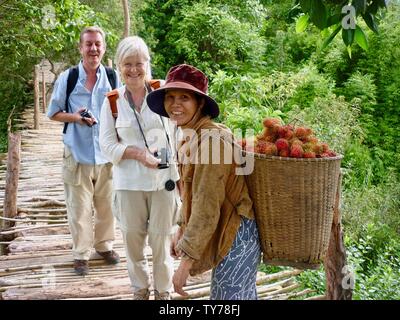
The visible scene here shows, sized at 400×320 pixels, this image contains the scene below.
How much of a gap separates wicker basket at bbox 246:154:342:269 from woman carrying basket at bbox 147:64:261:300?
0.04 meters

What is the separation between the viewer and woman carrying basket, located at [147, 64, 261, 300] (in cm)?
149

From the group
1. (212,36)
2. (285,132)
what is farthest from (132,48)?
(212,36)

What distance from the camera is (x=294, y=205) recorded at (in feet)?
5.03

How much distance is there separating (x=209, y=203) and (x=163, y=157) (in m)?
0.72

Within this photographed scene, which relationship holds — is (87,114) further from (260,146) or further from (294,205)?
(294,205)

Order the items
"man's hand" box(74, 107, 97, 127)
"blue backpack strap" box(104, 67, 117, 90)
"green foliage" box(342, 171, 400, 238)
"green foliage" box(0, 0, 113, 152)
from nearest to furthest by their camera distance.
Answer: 1. "man's hand" box(74, 107, 97, 127)
2. "blue backpack strap" box(104, 67, 117, 90)
3. "green foliage" box(0, 0, 113, 152)
4. "green foliage" box(342, 171, 400, 238)

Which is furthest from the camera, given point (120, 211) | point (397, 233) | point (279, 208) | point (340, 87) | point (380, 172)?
point (340, 87)

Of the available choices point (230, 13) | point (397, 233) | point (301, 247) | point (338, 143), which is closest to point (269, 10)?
point (230, 13)

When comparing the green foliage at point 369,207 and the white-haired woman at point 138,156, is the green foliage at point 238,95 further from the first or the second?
the white-haired woman at point 138,156

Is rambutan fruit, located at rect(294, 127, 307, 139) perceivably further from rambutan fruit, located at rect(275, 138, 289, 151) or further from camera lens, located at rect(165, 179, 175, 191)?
camera lens, located at rect(165, 179, 175, 191)

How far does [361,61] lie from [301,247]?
29.4 ft

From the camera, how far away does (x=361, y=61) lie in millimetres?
9930

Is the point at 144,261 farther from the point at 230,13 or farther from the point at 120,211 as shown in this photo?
the point at 230,13

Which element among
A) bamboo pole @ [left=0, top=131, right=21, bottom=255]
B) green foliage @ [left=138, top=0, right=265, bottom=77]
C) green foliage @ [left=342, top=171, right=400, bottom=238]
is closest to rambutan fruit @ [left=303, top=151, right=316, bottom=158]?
bamboo pole @ [left=0, top=131, right=21, bottom=255]
